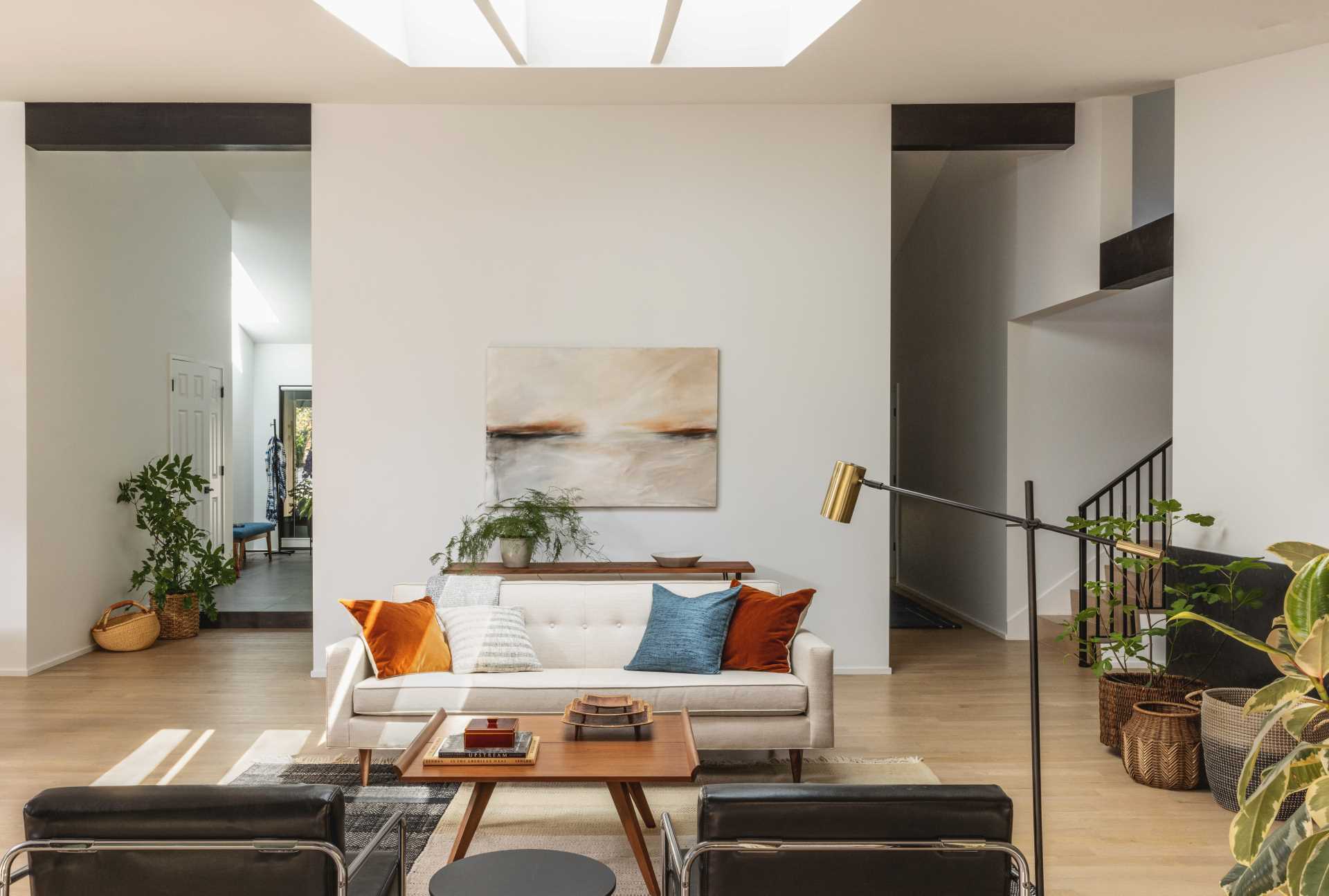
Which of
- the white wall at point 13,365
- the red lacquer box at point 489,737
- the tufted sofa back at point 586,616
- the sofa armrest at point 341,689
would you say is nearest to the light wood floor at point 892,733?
the sofa armrest at point 341,689

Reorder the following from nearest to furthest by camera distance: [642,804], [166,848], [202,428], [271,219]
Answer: [166,848] → [642,804] → [202,428] → [271,219]

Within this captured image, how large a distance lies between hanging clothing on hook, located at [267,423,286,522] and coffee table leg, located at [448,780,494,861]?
33.2 ft

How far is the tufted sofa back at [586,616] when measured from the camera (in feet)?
14.6

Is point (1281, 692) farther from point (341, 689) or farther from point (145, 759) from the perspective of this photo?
point (145, 759)

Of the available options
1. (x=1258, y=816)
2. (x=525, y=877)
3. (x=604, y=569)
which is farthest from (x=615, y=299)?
(x=1258, y=816)

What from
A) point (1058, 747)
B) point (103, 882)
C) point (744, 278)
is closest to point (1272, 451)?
point (1058, 747)

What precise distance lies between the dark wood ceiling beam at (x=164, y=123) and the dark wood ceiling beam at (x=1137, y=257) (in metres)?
4.80

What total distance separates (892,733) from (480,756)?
235 centimetres

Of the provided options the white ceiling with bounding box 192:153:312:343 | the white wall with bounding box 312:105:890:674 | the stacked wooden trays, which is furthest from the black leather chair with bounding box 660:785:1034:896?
the white ceiling with bounding box 192:153:312:343

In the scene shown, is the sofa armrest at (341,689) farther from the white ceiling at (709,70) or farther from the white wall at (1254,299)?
the white wall at (1254,299)

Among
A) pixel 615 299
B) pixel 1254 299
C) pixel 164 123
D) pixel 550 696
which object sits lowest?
pixel 550 696

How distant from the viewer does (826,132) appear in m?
5.96

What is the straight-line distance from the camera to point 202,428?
8648mm

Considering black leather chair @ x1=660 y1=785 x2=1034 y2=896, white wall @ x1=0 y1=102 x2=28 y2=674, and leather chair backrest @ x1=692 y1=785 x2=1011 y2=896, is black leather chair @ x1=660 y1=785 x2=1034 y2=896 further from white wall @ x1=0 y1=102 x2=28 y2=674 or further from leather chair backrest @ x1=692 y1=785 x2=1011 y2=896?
white wall @ x1=0 y1=102 x2=28 y2=674
